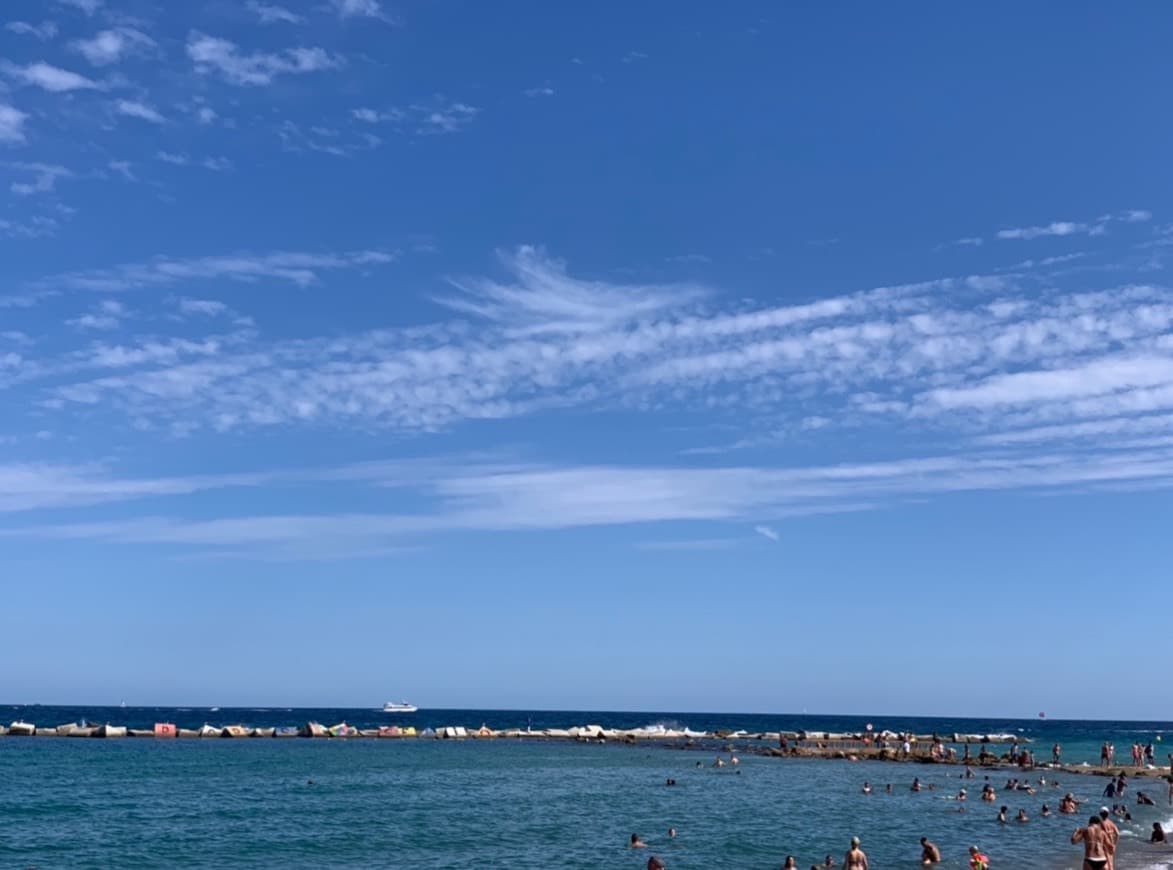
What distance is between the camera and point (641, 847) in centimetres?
4106

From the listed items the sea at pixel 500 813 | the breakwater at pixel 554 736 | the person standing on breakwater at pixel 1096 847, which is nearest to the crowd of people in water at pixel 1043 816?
the person standing on breakwater at pixel 1096 847

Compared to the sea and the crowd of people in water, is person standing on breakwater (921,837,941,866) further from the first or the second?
the sea

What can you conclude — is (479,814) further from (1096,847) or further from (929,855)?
(1096,847)

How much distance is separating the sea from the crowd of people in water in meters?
0.59

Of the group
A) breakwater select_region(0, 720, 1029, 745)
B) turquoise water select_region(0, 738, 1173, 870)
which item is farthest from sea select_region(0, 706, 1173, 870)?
breakwater select_region(0, 720, 1029, 745)

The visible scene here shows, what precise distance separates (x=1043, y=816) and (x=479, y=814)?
28.5 metres

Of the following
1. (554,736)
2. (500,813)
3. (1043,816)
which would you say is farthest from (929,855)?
(554,736)

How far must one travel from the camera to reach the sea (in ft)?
129

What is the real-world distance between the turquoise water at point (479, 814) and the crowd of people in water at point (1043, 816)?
0.80m

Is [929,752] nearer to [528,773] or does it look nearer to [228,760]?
[528,773]

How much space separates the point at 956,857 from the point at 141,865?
3025cm

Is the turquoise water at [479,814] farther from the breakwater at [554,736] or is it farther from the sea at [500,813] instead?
the breakwater at [554,736]

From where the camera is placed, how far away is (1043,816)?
174 feet

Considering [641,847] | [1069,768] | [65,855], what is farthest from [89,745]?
[1069,768]
